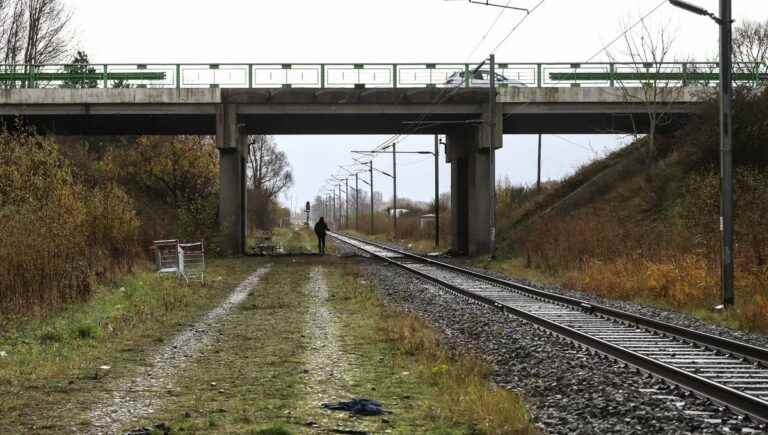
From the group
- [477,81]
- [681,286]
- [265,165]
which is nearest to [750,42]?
[477,81]

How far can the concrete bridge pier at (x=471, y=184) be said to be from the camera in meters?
35.4

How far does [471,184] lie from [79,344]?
89.4 feet

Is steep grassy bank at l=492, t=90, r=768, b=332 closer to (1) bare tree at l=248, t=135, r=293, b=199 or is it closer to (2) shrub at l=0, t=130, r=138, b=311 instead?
(2) shrub at l=0, t=130, r=138, b=311

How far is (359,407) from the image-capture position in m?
7.32

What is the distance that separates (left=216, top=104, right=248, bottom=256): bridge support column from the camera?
34.8m

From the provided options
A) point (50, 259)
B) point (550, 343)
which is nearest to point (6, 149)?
point (50, 259)

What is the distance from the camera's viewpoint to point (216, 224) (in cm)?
3684

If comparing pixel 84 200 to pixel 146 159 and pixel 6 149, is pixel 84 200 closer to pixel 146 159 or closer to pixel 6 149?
pixel 6 149

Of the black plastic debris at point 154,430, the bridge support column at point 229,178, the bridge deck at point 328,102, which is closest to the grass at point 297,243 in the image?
the bridge support column at point 229,178

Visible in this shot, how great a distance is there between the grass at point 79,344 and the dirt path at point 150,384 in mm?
215

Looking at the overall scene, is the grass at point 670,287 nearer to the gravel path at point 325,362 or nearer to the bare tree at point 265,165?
the gravel path at point 325,362

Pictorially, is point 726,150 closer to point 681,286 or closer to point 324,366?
point 681,286

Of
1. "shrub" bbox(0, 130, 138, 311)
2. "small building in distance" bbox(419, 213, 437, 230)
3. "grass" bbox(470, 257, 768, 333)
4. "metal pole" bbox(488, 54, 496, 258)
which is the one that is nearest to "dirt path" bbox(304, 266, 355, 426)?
"shrub" bbox(0, 130, 138, 311)

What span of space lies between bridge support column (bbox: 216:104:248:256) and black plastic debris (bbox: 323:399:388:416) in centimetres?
2850
